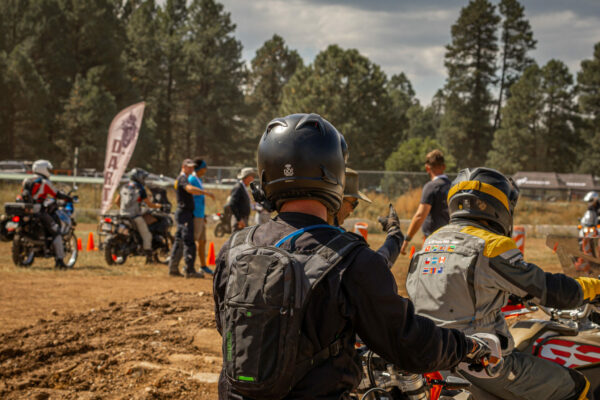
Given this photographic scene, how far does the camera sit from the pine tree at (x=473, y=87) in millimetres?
64438

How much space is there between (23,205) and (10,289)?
2.38 m

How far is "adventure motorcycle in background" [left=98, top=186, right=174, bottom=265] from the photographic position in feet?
41.2

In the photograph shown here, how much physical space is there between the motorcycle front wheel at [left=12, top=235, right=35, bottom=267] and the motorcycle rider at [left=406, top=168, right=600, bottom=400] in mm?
10198

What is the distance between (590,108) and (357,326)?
6648cm

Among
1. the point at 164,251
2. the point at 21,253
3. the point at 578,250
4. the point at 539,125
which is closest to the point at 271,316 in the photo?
the point at 578,250

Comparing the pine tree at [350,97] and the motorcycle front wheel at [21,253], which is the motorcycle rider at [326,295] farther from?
the pine tree at [350,97]

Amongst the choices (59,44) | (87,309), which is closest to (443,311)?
(87,309)

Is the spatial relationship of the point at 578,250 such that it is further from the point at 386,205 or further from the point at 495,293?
the point at 386,205

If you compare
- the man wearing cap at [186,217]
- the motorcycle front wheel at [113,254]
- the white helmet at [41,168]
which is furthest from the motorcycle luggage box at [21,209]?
the man wearing cap at [186,217]

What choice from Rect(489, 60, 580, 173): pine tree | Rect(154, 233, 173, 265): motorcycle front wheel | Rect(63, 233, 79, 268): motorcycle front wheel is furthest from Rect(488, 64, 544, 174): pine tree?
Rect(63, 233, 79, 268): motorcycle front wheel

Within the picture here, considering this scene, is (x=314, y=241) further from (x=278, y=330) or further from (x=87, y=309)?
(x=87, y=309)

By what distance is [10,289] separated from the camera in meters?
9.34

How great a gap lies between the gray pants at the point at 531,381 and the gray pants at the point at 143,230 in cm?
1065

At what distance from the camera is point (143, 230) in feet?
42.1
